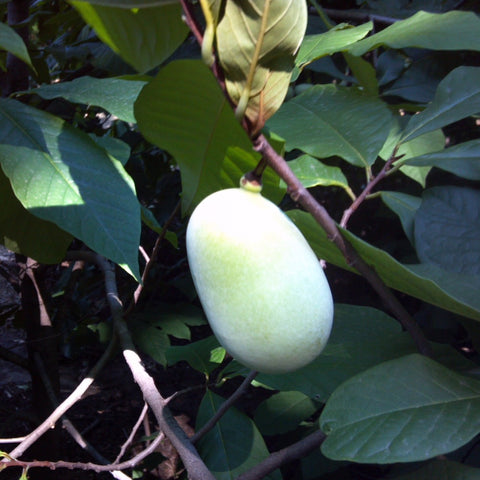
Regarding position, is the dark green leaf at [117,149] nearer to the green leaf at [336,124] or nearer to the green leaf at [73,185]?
the green leaf at [73,185]

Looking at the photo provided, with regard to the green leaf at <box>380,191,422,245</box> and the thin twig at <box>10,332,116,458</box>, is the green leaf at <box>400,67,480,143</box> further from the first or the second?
the thin twig at <box>10,332,116,458</box>

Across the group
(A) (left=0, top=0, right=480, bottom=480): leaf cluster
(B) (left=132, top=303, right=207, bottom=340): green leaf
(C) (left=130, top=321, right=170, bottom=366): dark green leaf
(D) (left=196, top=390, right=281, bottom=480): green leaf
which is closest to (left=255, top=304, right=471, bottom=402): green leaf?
(A) (left=0, top=0, right=480, bottom=480): leaf cluster

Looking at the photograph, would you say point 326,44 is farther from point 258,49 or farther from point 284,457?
point 284,457

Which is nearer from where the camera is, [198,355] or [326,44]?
[326,44]

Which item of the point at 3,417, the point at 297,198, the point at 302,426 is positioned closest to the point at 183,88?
the point at 297,198

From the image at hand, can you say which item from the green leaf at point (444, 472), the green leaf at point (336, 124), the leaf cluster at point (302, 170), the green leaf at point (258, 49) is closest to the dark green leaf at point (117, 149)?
the leaf cluster at point (302, 170)

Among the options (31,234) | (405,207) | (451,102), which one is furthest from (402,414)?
(31,234)
